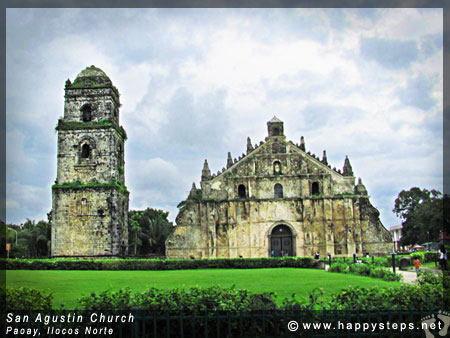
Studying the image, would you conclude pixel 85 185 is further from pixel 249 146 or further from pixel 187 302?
pixel 187 302

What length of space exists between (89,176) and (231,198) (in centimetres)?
1229

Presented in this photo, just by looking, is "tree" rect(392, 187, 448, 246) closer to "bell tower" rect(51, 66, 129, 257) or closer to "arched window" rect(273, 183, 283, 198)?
"arched window" rect(273, 183, 283, 198)

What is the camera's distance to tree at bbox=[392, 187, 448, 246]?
2002 inches

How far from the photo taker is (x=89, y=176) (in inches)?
1485

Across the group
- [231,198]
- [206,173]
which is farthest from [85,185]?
[231,198]

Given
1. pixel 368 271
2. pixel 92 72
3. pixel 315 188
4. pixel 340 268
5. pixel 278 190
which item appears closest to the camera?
pixel 368 271

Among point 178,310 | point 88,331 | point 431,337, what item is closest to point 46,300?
point 88,331

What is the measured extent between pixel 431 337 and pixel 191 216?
111 feet

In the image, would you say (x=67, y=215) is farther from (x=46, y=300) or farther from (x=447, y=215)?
(x=447, y=215)

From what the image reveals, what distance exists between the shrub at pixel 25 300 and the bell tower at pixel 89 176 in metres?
28.1

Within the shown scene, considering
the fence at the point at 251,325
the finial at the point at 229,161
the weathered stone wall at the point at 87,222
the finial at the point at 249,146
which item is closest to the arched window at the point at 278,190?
the finial at the point at 249,146

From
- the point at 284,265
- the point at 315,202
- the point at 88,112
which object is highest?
the point at 88,112

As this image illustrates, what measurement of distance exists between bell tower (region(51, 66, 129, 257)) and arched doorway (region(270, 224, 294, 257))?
1281cm

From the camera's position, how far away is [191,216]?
132 feet
